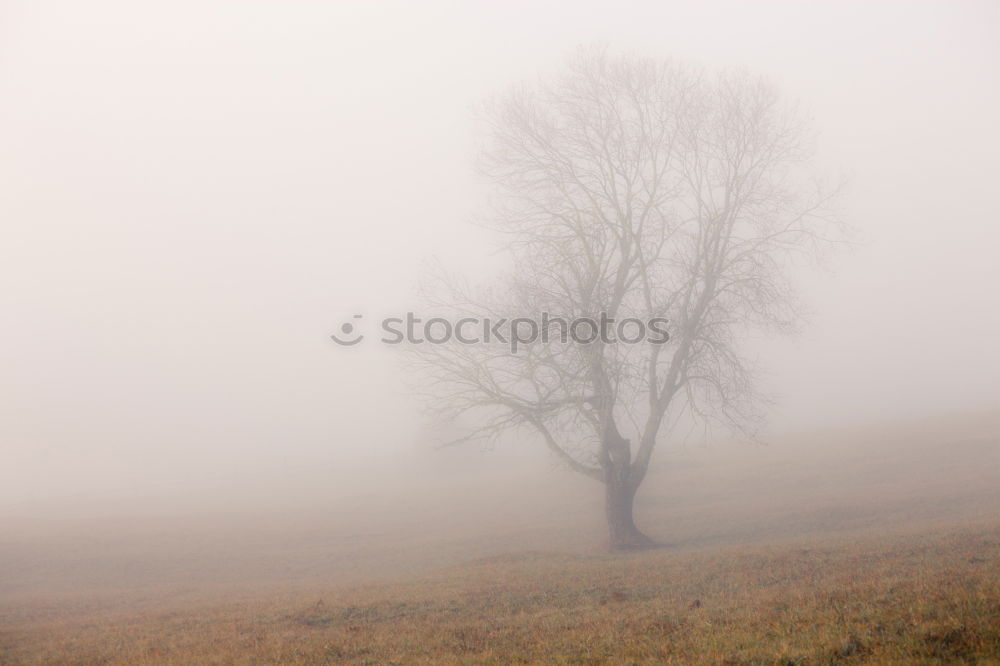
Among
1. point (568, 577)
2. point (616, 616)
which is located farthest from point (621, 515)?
point (616, 616)

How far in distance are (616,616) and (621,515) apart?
37.7 feet

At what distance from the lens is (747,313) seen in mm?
22188

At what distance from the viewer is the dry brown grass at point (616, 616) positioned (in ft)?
26.1

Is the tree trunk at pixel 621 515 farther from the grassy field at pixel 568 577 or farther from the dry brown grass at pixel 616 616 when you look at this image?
the dry brown grass at pixel 616 616

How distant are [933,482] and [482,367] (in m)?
22.4

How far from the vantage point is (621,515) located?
22.5 metres

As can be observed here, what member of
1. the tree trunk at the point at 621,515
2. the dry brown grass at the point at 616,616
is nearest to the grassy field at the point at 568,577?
the dry brown grass at the point at 616,616

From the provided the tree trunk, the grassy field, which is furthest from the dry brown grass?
the tree trunk

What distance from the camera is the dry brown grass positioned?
7.95 meters

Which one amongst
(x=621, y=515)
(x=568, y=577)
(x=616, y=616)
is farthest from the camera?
(x=621, y=515)

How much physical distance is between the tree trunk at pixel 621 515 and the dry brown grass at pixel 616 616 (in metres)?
3.16

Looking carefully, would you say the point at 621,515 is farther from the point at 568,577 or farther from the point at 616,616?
the point at 616,616

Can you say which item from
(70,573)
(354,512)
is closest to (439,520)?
(354,512)

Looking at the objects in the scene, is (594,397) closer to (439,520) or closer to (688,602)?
(688,602)
